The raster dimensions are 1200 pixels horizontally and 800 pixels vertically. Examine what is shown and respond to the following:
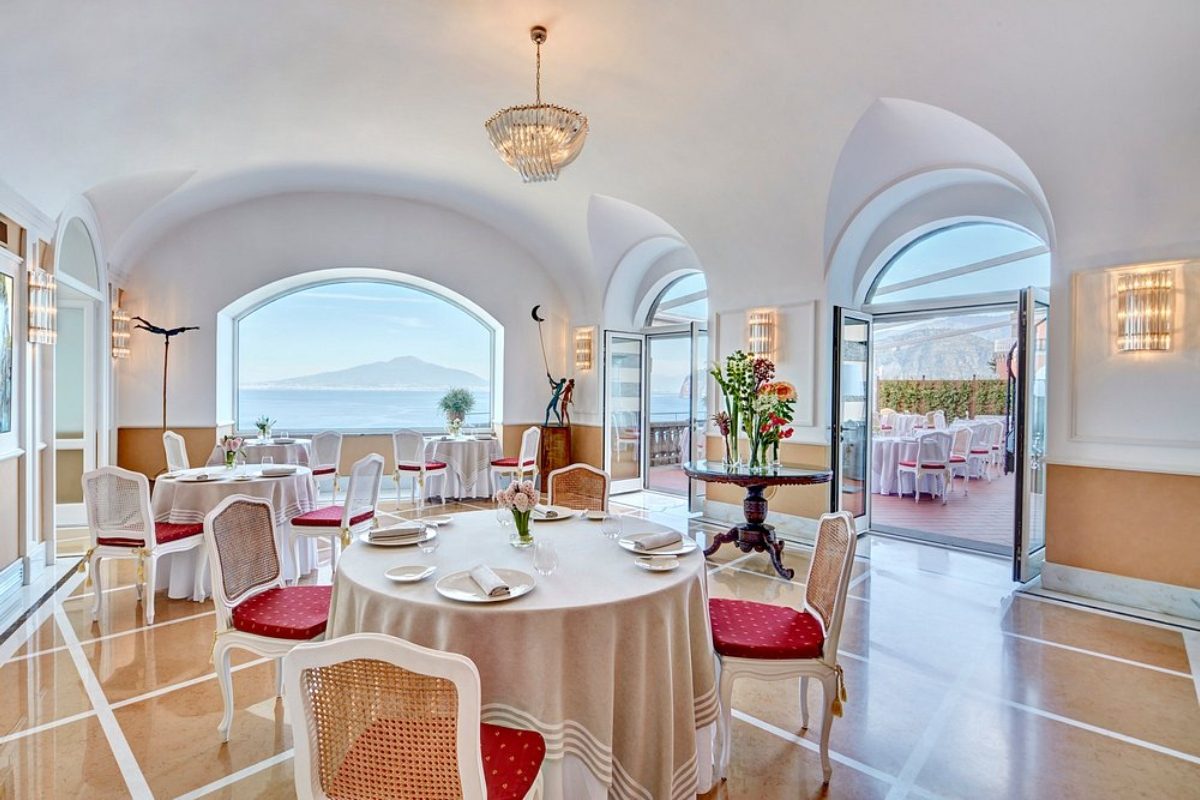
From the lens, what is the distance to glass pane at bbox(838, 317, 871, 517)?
6012 millimetres

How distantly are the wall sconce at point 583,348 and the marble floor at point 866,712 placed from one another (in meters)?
5.36

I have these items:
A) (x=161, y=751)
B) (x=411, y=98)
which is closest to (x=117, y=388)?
(x=411, y=98)

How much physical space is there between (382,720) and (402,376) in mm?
9622

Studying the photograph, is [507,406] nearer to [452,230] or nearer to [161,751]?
[452,230]

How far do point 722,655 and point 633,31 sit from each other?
11.9 feet

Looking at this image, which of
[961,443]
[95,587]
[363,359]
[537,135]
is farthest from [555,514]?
[363,359]

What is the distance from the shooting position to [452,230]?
8.45 m

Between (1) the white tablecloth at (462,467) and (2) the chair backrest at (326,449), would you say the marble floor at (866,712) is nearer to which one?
(2) the chair backrest at (326,449)

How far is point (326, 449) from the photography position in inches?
288

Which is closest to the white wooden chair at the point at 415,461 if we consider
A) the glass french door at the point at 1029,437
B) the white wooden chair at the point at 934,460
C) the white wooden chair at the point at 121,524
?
the white wooden chair at the point at 121,524

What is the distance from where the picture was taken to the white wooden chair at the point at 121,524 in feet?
12.4

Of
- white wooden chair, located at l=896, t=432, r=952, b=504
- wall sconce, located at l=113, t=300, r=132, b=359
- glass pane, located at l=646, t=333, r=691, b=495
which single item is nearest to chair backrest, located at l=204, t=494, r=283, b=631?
wall sconce, located at l=113, t=300, r=132, b=359

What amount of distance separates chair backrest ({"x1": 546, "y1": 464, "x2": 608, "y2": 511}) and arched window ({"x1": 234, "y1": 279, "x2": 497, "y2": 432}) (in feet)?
17.8

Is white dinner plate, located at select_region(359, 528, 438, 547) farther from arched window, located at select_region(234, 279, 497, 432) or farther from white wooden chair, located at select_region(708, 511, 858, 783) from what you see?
arched window, located at select_region(234, 279, 497, 432)
